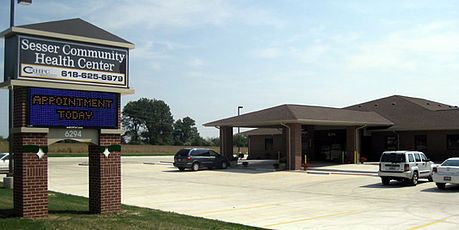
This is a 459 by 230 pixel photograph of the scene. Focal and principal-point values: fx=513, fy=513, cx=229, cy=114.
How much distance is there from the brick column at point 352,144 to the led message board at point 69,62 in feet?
97.2

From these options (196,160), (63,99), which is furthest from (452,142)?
(63,99)

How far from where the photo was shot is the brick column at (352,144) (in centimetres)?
4025

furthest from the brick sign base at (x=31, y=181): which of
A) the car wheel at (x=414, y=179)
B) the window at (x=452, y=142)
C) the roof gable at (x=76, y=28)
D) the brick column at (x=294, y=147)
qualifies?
the window at (x=452, y=142)

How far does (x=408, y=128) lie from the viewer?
132ft

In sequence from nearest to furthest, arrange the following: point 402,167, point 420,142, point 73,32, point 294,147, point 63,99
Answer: point 63,99 → point 73,32 → point 402,167 → point 294,147 → point 420,142

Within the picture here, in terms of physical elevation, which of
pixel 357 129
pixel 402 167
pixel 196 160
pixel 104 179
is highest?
pixel 357 129

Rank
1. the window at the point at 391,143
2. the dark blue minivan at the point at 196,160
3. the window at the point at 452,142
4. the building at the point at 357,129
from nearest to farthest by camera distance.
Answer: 1. the building at the point at 357,129
2. the dark blue minivan at the point at 196,160
3. the window at the point at 452,142
4. the window at the point at 391,143

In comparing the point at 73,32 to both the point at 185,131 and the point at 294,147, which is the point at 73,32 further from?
the point at 185,131

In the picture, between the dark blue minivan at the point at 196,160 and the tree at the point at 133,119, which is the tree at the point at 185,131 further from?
the dark blue minivan at the point at 196,160

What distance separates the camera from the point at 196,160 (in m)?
35.7

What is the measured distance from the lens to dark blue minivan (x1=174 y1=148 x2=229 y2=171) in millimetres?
35344

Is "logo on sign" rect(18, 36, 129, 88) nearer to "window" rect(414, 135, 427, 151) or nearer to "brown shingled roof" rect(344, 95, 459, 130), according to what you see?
"brown shingled roof" rect(344, 95, 459, 130)

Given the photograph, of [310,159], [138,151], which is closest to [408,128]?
[310,159]

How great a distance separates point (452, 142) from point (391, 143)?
5.16 m
